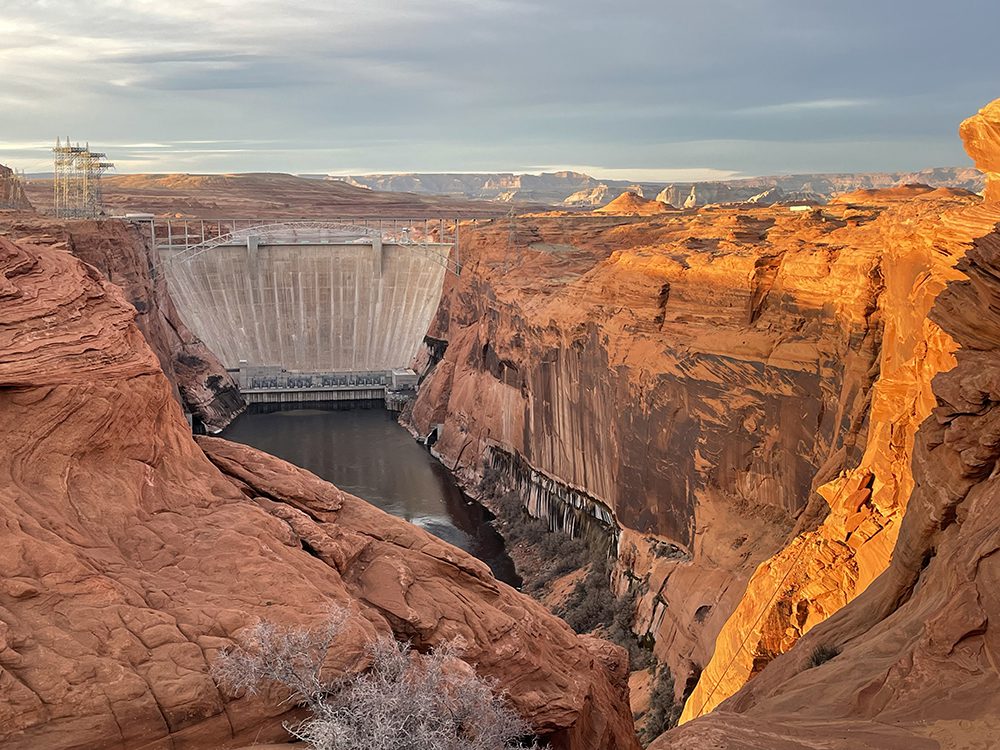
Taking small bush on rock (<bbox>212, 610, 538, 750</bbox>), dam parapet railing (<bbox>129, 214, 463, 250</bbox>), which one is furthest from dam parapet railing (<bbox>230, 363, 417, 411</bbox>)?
small bush on rock (<bbox>212, 610, 538, 750</bbox>)

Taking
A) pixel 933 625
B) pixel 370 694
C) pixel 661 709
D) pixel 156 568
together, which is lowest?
pixel 661 709

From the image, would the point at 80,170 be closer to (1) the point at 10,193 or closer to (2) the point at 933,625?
(1) the point at 10,193

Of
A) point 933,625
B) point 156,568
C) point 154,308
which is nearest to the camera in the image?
point 933,625

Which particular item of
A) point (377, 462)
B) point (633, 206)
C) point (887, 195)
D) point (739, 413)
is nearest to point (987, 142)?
point (739, 413)

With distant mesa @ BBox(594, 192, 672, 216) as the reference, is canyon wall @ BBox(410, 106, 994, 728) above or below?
below

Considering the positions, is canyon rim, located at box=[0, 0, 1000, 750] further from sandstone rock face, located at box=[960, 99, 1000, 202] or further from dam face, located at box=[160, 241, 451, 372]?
dam face, located at box=[160, 241, 451, 372]

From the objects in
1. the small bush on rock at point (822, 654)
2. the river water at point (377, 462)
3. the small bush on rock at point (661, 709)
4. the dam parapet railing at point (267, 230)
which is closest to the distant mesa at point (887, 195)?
the dam parapet railing at point (267, 230)

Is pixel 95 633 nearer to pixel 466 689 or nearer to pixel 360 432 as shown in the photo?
pixel 466 689
